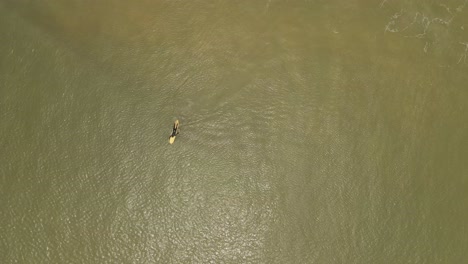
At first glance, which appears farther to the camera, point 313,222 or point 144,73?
point 144,73

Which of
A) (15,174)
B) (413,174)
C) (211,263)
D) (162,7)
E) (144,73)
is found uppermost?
(162,7)

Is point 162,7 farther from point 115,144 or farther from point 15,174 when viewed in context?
point 15,174

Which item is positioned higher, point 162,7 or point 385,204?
point 162,7

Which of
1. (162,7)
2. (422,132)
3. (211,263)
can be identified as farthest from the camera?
(162,7)

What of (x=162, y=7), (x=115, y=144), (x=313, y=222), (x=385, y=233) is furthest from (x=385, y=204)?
(x=162, y=7)

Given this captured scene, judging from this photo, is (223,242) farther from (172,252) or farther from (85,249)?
(85,249)

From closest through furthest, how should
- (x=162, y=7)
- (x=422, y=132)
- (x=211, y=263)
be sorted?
(x=211, y=263) → (x=422, y=132) → (x=162, y=7)
